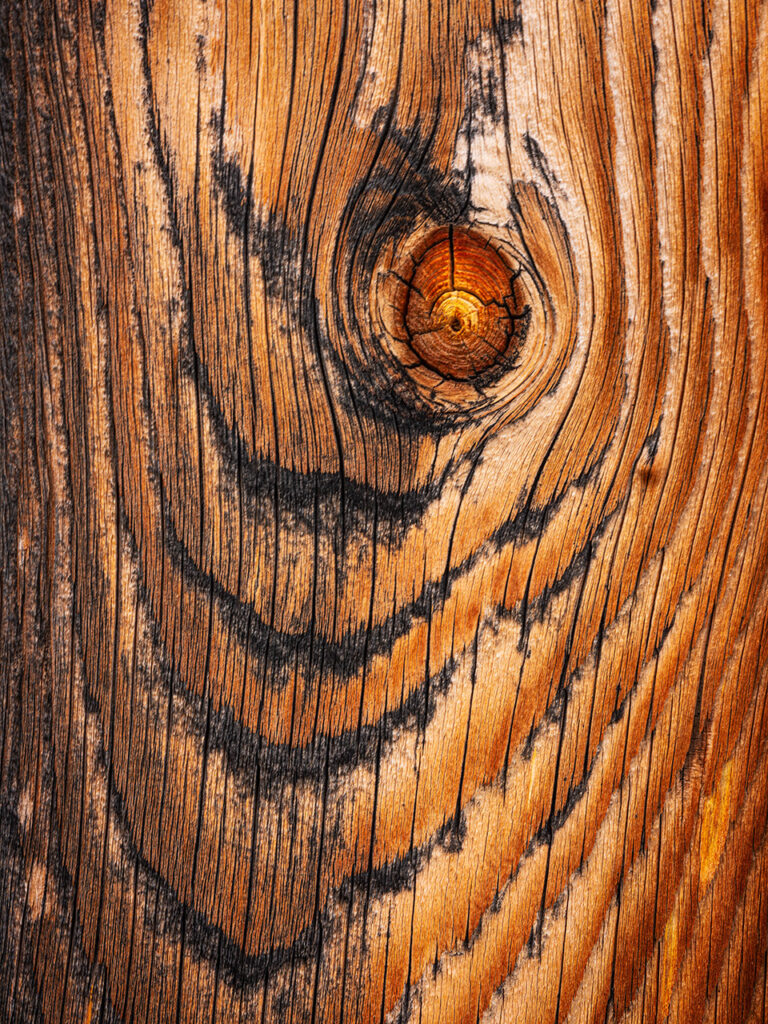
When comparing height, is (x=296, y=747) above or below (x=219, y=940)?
above

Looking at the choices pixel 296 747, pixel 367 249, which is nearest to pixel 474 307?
pixel 367 249

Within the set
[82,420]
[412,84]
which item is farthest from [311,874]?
[412,84]

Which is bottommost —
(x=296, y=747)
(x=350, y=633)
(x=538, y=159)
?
(x=296, y=747)

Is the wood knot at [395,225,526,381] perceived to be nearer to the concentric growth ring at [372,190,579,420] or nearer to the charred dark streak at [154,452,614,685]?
the concentric growth ring at [372,190,579,420]

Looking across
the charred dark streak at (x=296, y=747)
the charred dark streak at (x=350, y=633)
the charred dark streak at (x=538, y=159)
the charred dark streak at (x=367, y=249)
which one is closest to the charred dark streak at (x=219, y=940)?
the charred dark streak at (x=296, y=747)

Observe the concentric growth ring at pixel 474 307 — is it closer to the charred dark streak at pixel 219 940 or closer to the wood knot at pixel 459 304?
the wood knot at pixel 459 304

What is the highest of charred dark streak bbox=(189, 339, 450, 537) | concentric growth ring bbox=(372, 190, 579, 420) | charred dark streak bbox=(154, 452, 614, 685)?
concentric growth ring bbox=(372, 190, 579, 420)

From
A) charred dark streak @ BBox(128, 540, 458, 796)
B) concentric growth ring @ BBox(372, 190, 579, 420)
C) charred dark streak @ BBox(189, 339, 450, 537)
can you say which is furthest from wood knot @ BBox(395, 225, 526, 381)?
charred dark streak @ BBox(128, 540, 458, 796)

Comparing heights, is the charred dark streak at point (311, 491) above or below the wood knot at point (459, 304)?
below

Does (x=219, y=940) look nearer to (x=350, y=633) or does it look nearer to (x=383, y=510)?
(x=350, y=633)
